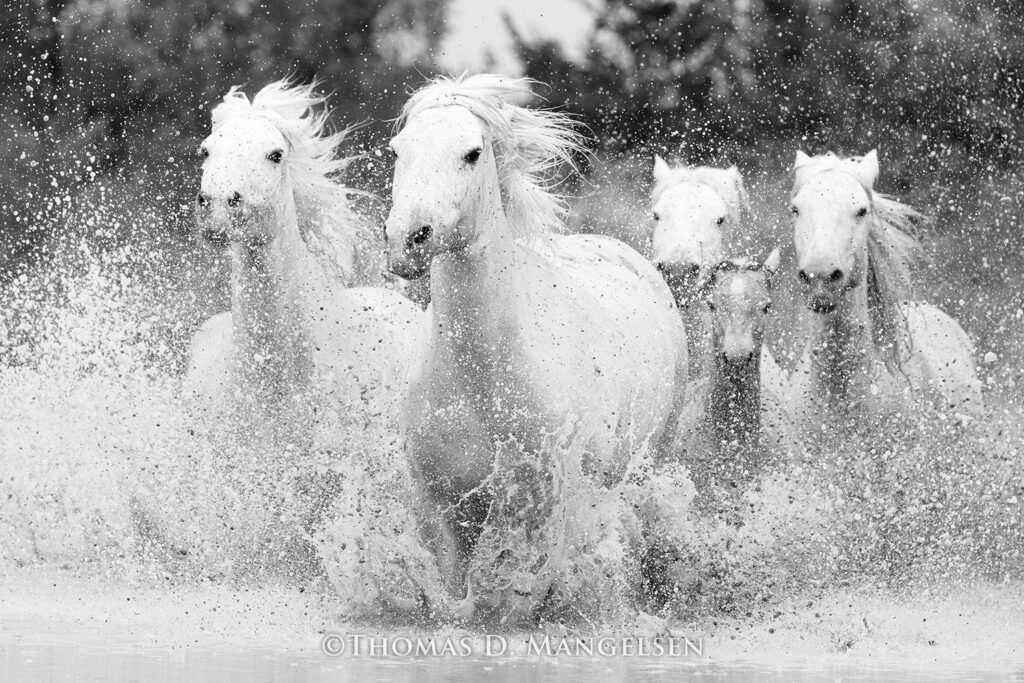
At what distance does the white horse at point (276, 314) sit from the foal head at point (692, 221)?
1.25 m

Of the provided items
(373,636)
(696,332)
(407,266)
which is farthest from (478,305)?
(696,332)

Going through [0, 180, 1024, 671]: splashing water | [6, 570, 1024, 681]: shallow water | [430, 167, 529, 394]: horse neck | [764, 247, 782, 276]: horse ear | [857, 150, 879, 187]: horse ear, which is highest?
[857, 150, 879, 187]: horse ear

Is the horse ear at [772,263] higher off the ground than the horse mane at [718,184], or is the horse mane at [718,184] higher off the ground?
the horse mane at [718,184]

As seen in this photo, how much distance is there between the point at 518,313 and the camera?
593 centimetres

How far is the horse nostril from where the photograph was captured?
547cm

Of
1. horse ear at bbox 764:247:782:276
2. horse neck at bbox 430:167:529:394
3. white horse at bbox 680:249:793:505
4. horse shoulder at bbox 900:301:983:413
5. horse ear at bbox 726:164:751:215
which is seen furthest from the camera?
horse ear at bbox 726:164:751:215

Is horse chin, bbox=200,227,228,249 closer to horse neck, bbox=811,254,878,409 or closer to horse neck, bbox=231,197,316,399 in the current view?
horse neck, bbox=231,197,316,399

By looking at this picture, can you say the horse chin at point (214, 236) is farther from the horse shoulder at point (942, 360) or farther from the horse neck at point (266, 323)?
the horse shoulder at point (942, 360)

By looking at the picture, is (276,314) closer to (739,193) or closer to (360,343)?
(360,343)

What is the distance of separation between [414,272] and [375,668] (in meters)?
1.10

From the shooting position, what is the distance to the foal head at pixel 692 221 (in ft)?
26.4

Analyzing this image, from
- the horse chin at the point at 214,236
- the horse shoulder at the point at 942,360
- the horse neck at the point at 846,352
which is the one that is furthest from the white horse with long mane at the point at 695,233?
the horse chin at the point at 214,236

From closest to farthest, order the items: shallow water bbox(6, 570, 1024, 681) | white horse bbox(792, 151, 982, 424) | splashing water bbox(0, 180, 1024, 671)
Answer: shallow water bbox(6, 570, 1024, 681)
splashing water bbox(0, 180, 1024, 671)
white horse bbox(792, 151, 982, 424)

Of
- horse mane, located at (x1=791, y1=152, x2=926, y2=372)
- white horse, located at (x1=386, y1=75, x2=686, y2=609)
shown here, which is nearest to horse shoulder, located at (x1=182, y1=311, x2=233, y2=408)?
white horse, located at (x1=386, y1=75, x2=686, y2=609)
